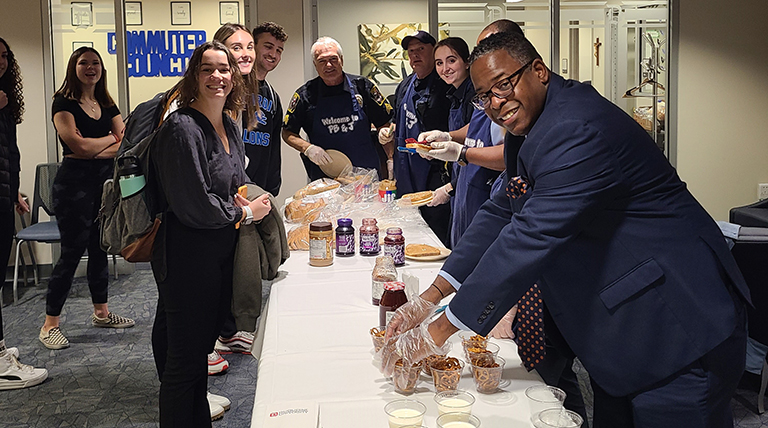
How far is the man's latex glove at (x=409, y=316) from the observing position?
5.32 feet

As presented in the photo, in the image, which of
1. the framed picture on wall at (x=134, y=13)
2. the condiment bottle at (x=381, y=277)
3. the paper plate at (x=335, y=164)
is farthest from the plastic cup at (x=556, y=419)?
the framed picture on wall at (x=134, y=13)

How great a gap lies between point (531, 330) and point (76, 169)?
3201mm

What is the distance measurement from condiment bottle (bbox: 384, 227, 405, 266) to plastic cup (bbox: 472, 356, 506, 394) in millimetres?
1134

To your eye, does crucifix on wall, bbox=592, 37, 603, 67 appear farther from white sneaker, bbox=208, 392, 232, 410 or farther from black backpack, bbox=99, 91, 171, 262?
black backpack, bbox=99, 91, 171, 262

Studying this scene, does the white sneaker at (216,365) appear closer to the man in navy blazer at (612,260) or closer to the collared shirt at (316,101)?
the collared shirt at (316,101)

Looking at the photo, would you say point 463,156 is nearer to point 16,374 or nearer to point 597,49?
point 16,374

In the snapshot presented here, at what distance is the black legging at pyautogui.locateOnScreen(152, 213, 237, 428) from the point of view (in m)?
2.29

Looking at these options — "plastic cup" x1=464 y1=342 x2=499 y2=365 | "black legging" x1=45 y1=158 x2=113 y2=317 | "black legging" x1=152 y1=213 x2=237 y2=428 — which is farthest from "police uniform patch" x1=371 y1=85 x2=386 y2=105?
"plastic cup" x1=464 y1=342 x2=499 y2=365

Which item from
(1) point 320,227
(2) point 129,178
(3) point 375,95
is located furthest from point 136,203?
(3) point 375,95

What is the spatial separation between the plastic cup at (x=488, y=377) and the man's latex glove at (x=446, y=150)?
1689 millimetres

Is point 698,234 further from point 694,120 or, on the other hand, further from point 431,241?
point 694,120

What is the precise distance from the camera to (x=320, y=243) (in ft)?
8.93

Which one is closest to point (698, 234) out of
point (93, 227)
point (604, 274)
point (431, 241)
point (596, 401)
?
point (604, 274)

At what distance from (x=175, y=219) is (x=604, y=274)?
1.44m
